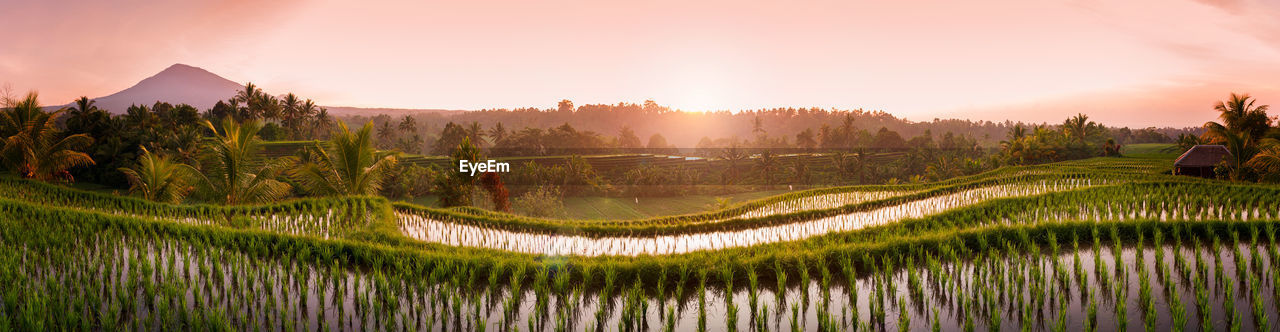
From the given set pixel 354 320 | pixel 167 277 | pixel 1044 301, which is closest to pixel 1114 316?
pixel 1044 301

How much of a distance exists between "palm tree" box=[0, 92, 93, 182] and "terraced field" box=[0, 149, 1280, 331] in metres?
9.43

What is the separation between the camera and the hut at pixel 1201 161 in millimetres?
21203

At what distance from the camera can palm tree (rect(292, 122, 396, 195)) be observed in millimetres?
16672

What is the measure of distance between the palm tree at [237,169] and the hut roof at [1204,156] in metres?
32.6

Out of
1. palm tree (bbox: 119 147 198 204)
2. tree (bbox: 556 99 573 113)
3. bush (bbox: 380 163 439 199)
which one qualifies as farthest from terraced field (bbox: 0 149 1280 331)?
tree (bbox: 556 99 573 113)

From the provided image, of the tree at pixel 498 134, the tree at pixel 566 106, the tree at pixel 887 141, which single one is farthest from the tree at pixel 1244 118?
the tree at pixel 566 106

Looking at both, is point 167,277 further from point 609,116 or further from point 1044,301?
point 609,116

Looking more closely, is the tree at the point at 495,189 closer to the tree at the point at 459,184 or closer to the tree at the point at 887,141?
the tree at the point at 459,184

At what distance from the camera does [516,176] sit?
45.1 meters

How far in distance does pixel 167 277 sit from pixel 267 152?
176ft

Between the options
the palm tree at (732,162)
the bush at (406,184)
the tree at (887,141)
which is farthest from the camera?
the tree at (887,141)

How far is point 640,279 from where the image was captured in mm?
6867

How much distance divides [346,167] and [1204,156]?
31664 mm

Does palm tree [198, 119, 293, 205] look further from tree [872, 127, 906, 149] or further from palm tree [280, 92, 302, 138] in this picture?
tree [872, 127, 906, 149]
